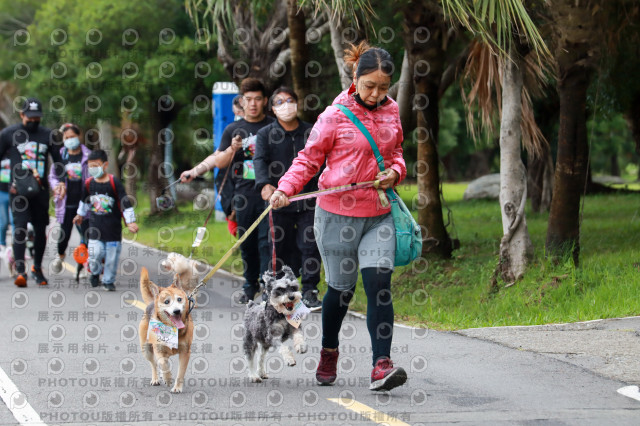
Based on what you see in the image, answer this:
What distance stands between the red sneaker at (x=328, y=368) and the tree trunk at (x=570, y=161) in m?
5.73

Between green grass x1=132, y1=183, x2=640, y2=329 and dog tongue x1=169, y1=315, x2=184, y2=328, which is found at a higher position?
dog tongue x1=169, y1=315, x2=184, y2=328

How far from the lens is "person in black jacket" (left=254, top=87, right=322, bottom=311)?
9.91 m

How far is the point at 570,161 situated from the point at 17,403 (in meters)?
7.43

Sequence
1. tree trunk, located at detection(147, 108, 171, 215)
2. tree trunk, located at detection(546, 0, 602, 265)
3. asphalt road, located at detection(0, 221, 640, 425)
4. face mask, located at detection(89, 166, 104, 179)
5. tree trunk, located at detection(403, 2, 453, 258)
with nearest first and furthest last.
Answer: asphalt road, located at detection(0, 221, 640, 425) → tree trunk, located at detection(546, 0, 602, 265) → face mask, located at detection(89, 166, 104, 179) → tree trunk, located at detection(403, 2, 453, 258) → tree trunk, located at detection(147, 108, 171, 215)

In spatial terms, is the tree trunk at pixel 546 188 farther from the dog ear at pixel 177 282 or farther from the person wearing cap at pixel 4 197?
the dog ear at pixel 177 282

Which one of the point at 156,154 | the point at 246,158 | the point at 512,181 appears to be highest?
the point at 246,158

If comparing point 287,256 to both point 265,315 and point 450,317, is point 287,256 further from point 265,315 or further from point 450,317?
point 265,315

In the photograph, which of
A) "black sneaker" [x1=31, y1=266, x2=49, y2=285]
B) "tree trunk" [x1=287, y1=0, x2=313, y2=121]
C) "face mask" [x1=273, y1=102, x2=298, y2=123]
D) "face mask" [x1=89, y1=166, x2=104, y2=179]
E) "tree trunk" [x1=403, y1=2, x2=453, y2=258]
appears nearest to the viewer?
"face mask" [x1=273, y1=102, x2=298, y2=123]

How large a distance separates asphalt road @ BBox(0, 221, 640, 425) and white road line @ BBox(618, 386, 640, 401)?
0.18 feet

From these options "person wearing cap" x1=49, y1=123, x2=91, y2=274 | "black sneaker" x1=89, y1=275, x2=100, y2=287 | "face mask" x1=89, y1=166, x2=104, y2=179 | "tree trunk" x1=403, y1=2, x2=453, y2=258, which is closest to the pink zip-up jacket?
"face mask" x1=89, y1=166, x2=104, y2=179

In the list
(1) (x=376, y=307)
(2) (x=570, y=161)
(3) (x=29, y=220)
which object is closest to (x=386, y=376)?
(1) (x=376, y=307)

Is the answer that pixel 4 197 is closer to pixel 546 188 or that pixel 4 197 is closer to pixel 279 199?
pixel 279 199

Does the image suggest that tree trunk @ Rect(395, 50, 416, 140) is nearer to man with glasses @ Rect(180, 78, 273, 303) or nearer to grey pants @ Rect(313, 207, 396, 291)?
man with glasses @ Rect(180, 78, 273, 303)

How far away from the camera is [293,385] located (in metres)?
6.92
